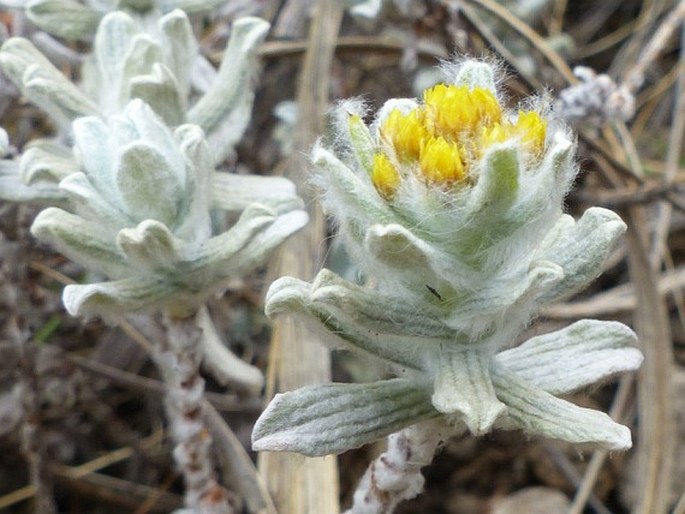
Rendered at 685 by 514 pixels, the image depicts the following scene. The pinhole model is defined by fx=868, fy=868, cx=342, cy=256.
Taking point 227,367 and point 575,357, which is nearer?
point 575,357

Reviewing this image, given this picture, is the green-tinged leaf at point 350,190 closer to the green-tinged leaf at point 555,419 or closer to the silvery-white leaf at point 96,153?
the green-tinged leaf at point 555,419

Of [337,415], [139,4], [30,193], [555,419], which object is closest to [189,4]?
[139,4]

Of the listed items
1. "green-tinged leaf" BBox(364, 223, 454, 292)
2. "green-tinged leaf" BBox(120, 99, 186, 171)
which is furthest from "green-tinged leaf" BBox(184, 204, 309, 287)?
"green-tinged leaf" BBox(364, 223, 454, 292)

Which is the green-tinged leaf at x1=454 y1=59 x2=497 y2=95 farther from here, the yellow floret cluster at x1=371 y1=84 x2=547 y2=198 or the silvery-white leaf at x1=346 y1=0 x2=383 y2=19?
the silvery-white leaf at x1=346 y1=0 x2=383 y2=19

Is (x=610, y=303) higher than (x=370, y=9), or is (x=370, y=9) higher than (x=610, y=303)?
(x=370, y=9)

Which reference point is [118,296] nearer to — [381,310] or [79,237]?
[79,237]

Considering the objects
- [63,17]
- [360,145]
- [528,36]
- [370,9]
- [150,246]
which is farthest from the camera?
[528,36]

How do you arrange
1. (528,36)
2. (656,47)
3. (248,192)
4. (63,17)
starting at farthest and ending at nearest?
1. (656,47)
2. (528,36)
3. (63,17)
4. (248,192)
